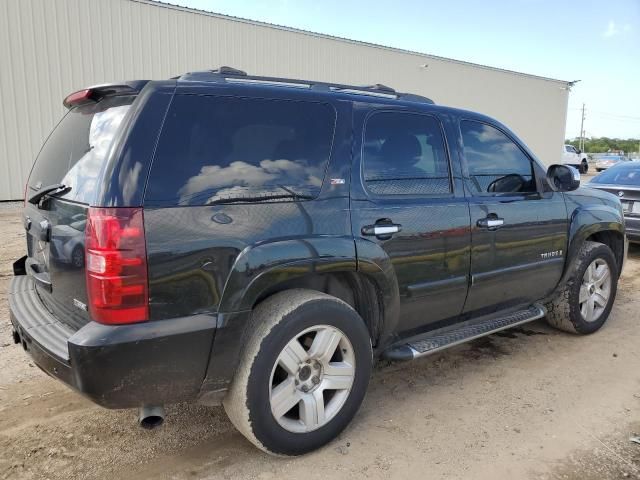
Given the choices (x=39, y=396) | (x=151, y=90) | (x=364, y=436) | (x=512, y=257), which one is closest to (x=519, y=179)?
(x=512, y=257)

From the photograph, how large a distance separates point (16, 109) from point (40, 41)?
1.72 meters

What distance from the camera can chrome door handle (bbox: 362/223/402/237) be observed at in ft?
9.32

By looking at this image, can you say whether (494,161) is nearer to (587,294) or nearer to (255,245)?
(587,294)

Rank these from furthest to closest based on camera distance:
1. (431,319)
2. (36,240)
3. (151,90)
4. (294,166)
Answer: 1. (431,319)
2. (36,240)
3. (294,166)
4. (151,90)

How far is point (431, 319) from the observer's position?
3.36 m

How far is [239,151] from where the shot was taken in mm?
2453

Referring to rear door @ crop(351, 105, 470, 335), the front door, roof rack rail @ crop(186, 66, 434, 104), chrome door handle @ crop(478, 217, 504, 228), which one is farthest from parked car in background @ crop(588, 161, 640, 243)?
roof rack rail @ crop(186, 66, 434, 104)

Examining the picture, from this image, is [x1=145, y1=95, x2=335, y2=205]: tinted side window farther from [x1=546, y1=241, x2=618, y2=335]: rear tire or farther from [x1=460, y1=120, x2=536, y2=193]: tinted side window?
[x1=546, y1=241, x2=618, y2=335]: rear tire

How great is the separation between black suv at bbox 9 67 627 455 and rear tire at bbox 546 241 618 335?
109 cm

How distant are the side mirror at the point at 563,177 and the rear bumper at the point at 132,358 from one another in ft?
10.0

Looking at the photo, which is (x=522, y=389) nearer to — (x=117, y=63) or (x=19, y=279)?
(x=19, y=279)

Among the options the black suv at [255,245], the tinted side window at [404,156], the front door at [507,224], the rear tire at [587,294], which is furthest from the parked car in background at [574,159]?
the black suv at [255,245]

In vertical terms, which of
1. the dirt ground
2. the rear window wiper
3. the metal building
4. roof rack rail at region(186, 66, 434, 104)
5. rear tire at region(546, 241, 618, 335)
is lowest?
the dirt ground

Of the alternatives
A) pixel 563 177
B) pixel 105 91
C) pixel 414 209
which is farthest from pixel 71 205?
pixel 563 177
